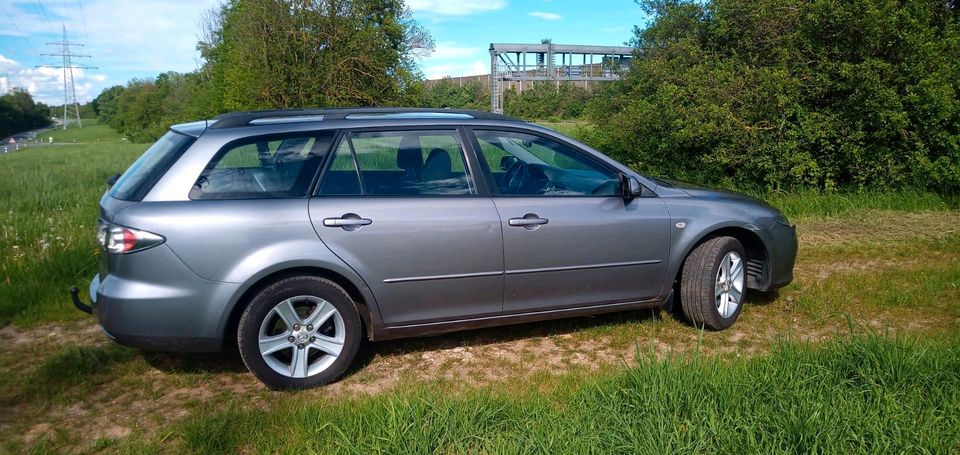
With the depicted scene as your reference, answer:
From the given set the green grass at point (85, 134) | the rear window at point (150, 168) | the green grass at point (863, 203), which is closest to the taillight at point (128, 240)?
the rear window at point (150, 168)

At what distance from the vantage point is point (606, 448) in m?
2.98

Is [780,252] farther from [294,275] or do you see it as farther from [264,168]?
[264,168]

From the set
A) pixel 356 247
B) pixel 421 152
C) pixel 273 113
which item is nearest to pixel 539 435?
pixel 356 247

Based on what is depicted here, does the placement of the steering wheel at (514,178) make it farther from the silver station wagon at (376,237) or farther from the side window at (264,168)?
the side window at (264,168)

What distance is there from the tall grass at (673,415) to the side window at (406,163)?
1.32 meters

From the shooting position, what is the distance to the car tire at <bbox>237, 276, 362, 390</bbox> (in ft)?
12.9

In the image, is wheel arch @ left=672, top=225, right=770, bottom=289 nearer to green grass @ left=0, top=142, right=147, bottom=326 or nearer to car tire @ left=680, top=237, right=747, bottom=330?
car tire @ left=680, top=237, right=747, bottom=330

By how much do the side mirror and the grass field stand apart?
1.02 metres

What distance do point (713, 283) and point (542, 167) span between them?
1473 millimetres

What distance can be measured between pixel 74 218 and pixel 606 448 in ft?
23.7

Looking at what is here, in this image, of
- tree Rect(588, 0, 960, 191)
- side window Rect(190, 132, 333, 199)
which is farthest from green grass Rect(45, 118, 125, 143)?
side window Rect(190, 132, 333, 199)

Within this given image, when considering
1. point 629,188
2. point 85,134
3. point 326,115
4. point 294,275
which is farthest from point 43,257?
point 85,134

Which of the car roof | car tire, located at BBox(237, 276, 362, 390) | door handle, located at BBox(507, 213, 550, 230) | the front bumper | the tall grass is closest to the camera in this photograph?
the tall grass

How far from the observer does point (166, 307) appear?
379cm
